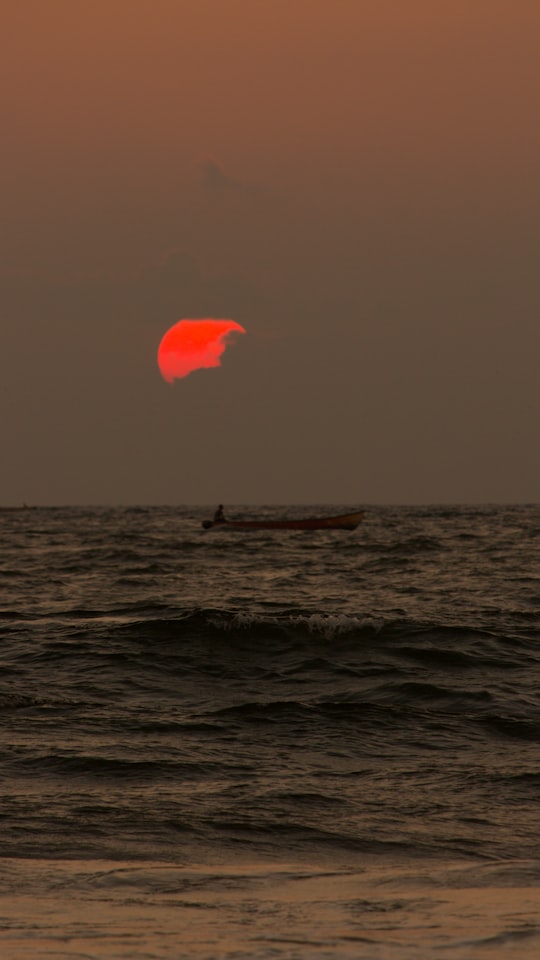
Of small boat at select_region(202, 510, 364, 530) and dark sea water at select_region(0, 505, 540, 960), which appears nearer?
dark sea water at select_region(0, 505, 540, 960)

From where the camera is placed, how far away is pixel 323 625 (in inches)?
862

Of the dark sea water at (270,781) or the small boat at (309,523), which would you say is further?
the small boat at (309,523)

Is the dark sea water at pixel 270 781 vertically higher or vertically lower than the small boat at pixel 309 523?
lower

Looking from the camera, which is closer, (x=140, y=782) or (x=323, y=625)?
(x=140, y=782)

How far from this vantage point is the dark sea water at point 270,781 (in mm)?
6547

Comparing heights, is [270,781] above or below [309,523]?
below

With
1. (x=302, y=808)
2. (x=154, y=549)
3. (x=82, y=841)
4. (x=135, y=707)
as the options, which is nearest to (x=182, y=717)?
(x=135, y=707)

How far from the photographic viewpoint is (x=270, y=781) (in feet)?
37.0

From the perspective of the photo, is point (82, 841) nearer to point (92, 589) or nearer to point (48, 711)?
point (48, 711)

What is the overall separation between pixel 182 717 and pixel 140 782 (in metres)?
3.57

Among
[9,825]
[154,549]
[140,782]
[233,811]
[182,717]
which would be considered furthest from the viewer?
[154,549]

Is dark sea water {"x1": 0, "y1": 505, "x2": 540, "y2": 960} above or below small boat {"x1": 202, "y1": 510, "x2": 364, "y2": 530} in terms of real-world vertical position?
below

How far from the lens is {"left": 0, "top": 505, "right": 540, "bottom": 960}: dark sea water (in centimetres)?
655

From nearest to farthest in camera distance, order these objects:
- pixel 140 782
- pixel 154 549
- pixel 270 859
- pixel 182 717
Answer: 1. pixel 270 859
2. pixel 140 782
3. pixel 182 717
4. pixel 154 549
